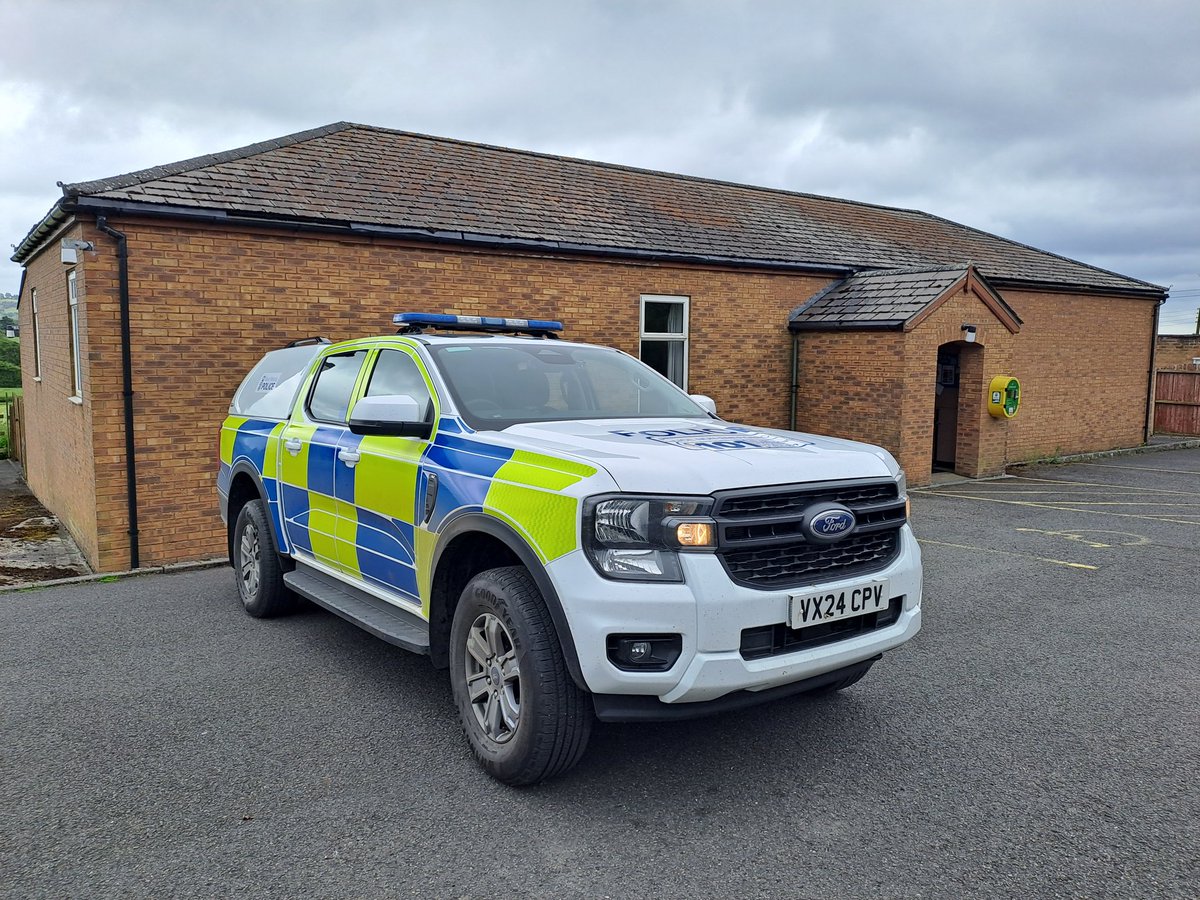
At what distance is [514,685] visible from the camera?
3602mm

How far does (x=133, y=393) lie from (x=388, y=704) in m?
5.14

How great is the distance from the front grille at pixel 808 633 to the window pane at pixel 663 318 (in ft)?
28.4

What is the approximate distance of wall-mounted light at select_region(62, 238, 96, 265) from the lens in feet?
25.2

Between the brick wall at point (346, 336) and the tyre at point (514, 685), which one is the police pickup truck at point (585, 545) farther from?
the brick wall at point (346, 336)

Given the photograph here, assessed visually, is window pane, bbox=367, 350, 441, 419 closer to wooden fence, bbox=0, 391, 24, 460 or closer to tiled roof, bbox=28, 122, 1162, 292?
tiled roof, bbox=28, 122, 1162, 292

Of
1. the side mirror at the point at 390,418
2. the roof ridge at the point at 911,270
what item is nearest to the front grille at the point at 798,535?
the side mirror at the point at 390,418

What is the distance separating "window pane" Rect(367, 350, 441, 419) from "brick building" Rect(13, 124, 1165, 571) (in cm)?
425

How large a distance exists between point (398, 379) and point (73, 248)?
4.97 metres

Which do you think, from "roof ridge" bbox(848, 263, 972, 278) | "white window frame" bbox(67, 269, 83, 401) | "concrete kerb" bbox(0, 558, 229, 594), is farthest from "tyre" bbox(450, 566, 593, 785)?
"roof ridge" bbox(848, 263, 972, 278)

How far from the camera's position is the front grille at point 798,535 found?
330cm

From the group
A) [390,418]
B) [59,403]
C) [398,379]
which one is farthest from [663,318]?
[390,418]

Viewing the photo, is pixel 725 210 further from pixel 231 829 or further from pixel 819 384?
pixel 231 829

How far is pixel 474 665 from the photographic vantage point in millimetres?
3797

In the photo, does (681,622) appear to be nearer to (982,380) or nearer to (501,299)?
(501,299)
